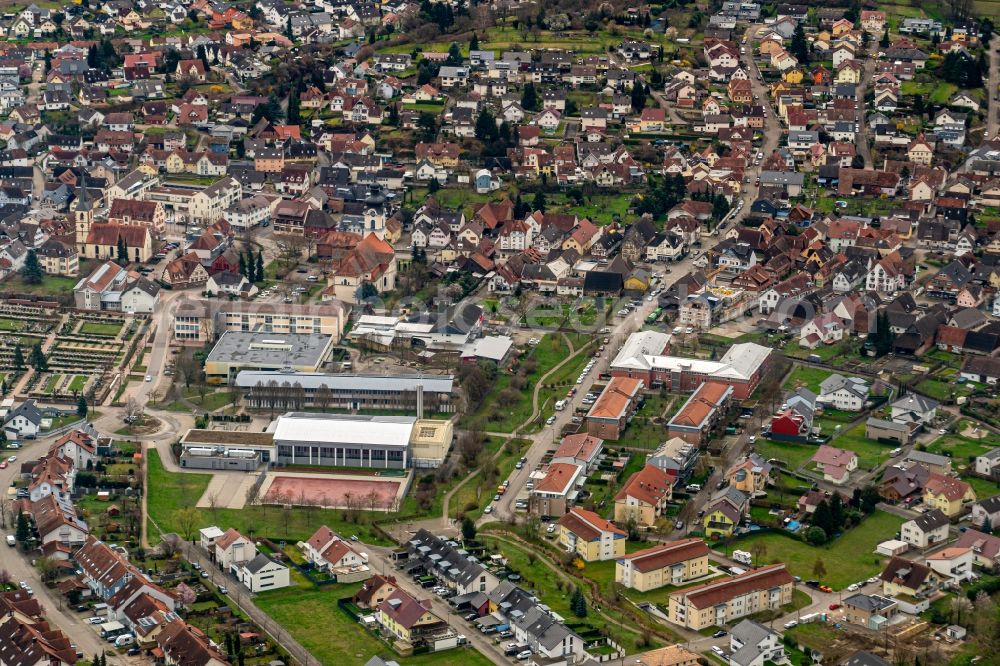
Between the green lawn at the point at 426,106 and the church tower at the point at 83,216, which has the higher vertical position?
the green lawn at the point at 426,106

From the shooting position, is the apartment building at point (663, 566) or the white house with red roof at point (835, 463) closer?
the apartment building at point (663, 566)

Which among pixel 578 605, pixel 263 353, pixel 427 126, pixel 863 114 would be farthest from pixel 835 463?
pixel 863 114

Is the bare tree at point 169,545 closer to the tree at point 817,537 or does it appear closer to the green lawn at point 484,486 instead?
the green lawn at point 484,486

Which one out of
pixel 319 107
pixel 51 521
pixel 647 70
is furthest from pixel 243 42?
pixel 51 521

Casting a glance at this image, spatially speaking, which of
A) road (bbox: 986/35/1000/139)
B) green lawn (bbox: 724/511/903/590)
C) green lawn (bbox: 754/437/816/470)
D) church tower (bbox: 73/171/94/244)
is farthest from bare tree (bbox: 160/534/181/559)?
road (bbox: 986/35/1000/139)

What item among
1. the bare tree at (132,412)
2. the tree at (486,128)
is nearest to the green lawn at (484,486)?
the bare tree at (132,412)

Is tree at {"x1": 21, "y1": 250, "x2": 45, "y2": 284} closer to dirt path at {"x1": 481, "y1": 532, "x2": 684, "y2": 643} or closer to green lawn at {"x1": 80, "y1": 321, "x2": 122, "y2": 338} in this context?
green lawn at {"x1": 80, "y1": 321, "x2": 122, "y2": 338}
